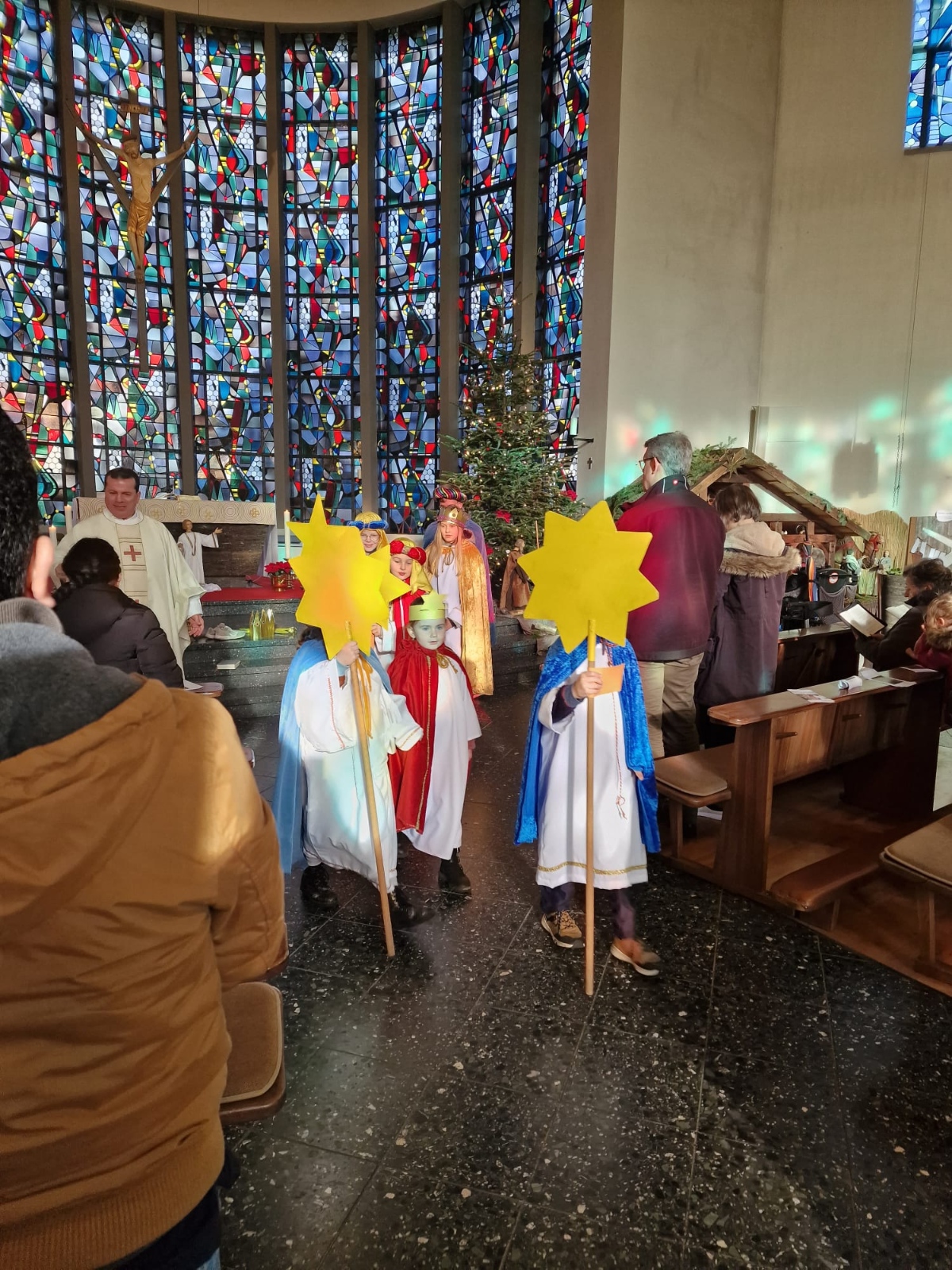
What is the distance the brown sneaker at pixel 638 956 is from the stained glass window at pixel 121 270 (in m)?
14.7

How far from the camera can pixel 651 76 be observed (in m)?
12.0

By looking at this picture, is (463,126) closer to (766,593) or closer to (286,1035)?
(766,593)

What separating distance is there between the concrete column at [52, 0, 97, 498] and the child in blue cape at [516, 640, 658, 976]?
539 inches

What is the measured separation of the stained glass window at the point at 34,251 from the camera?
1421 centimetres

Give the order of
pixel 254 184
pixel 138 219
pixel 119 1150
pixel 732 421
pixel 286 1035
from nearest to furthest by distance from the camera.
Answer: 1. pixel 119 1150
2. pixel 286 1035
3. pixel 138 219
4. pixel 732 421
5. pixel 254 184

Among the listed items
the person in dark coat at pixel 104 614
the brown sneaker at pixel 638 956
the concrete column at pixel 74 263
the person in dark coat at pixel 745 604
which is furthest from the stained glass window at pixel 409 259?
the brown sneaker at pixel 638 956

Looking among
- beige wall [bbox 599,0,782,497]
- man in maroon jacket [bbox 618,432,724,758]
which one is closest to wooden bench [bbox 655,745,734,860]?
man in maroon jacket [bbox 618,432,724,758]

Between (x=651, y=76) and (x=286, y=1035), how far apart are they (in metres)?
13.8

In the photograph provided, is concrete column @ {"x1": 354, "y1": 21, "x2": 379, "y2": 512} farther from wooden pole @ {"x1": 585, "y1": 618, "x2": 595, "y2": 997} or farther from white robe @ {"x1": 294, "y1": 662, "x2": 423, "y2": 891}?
wooden pole @ {"x1": 585, "y1": 618, "x2": 595, "y2": 997}

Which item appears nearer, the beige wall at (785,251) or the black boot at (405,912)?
the black boot at (405,912)

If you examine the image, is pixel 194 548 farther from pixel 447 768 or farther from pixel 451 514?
pixel 447 768

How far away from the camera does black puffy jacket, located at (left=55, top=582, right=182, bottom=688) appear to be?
355 cm

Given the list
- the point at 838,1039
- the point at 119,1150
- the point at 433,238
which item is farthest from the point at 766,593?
the point at 433,238

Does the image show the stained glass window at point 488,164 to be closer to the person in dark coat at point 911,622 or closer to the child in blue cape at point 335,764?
the person in dark coat at point 911,622
